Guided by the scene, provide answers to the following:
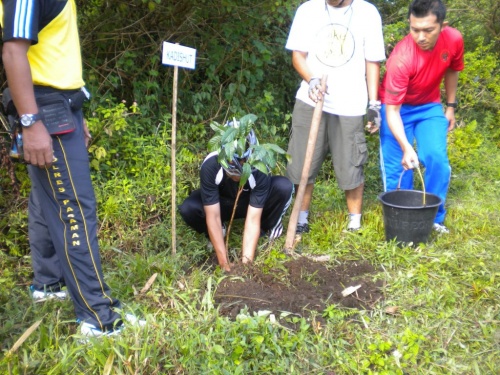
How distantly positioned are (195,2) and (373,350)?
3456 mm

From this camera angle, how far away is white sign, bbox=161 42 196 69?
3770mm

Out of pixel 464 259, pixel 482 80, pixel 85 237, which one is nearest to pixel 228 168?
pixel 85 237

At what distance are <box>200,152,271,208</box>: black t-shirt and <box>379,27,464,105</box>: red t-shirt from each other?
3.89 feet

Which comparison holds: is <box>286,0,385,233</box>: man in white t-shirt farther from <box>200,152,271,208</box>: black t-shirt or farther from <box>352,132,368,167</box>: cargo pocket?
<box>200,152,271,208</box>: black t-shirt

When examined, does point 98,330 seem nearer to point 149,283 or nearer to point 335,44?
point 149,283

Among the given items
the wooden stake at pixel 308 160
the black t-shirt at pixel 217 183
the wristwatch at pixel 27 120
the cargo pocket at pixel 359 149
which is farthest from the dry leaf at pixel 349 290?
the wristwatch at pixel 27 120

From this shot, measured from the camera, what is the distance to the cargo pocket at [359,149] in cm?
443

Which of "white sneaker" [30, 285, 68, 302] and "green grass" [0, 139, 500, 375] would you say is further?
"white sneaker" [30, 285, 68, 302]

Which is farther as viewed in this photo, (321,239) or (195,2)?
(195,2)

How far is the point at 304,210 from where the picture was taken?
4.70m

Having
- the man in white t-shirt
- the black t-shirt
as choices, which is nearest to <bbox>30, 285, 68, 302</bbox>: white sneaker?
the black t-shirt

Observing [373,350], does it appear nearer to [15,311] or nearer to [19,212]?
[15,311]

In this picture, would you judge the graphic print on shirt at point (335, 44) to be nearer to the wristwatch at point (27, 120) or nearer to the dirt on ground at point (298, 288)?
the dirt on ground at point (298, 288)

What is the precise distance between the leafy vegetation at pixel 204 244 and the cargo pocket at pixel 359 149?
1.85 ft
